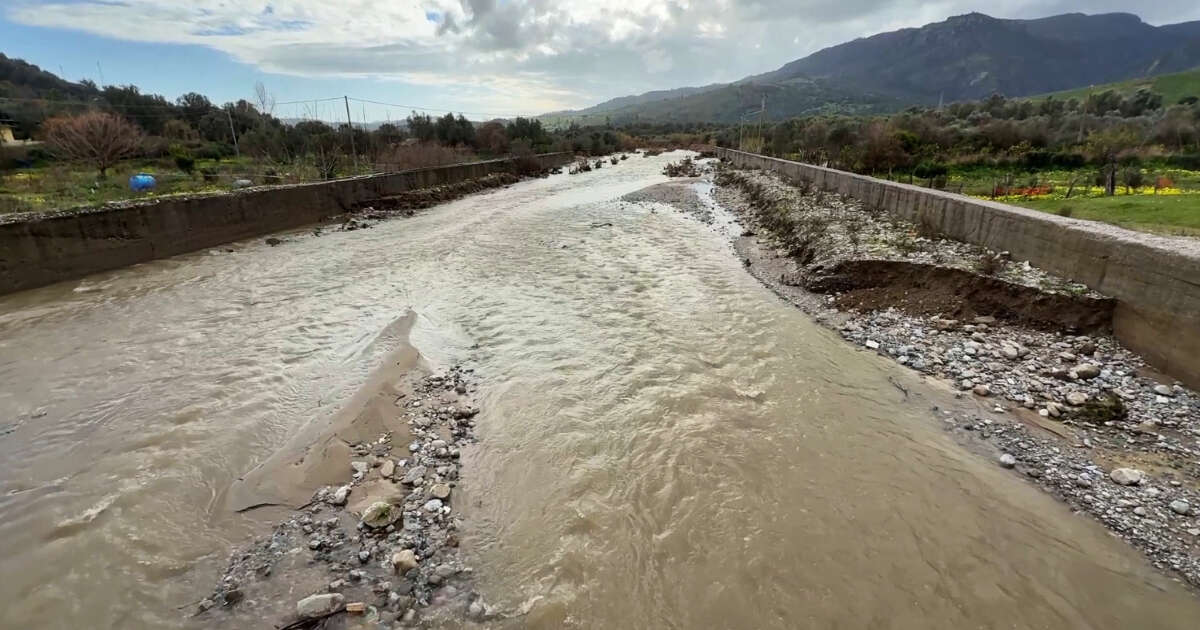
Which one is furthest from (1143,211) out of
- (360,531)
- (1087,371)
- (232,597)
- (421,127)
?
(421,127)

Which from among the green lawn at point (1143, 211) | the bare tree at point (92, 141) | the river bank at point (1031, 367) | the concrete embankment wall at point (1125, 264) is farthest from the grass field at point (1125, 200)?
the bare tree at point (92, 141)

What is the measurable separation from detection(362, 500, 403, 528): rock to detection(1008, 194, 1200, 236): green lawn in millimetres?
10489

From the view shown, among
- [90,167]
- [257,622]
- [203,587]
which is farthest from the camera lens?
[90,167]

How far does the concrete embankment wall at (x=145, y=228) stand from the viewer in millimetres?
10625

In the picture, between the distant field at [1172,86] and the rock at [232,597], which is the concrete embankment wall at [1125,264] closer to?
the rock at [232,597]

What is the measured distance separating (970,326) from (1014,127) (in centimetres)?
3056

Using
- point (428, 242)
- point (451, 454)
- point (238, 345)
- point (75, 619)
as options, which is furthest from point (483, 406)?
point (428, 242)

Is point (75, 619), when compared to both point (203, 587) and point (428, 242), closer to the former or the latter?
point (203, 587)

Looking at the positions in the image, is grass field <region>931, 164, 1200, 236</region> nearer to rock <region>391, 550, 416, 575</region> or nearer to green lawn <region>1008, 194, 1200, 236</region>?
green lawn <region>1008, 194, 1200, 236</region>

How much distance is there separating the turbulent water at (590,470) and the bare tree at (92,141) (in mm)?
16998

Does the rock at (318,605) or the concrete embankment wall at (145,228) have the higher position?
the concrete embankment wall at (145,228)

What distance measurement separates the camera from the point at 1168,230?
7.73 metres

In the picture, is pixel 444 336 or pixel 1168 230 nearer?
pixel 1168 230

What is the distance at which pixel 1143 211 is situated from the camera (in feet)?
33.1
